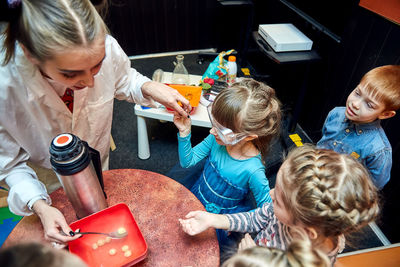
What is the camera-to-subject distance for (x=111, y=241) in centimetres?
98

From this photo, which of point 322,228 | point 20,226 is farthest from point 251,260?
point 20,226

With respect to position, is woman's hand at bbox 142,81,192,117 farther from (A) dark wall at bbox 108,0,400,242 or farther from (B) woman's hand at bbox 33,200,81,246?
(A) dark wall at bbox 108,0,400,242

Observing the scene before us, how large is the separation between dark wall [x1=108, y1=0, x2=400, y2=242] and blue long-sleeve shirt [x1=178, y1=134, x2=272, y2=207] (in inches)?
47.1

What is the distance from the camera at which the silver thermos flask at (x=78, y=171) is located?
31.6 inches

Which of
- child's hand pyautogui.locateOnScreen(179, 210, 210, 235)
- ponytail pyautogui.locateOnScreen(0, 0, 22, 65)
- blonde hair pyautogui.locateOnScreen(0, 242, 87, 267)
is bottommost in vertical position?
child's hand pyautogui.locateOnScreen(179, 210, 210, 235)

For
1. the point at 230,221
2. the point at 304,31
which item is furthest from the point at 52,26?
the point at 304,31

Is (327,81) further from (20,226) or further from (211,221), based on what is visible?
(20,226)

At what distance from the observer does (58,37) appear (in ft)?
2.68

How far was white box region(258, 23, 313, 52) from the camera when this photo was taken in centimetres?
241

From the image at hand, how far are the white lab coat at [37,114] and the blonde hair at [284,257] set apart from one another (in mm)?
810

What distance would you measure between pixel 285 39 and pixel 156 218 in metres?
2.07

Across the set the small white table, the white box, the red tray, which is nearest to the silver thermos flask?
the red tray

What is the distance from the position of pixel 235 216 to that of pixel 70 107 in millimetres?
937

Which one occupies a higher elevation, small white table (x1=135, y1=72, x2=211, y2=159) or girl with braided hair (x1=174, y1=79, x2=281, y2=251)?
girl with braided hair (x1=174, y1=79, x2=281, y2=251)
